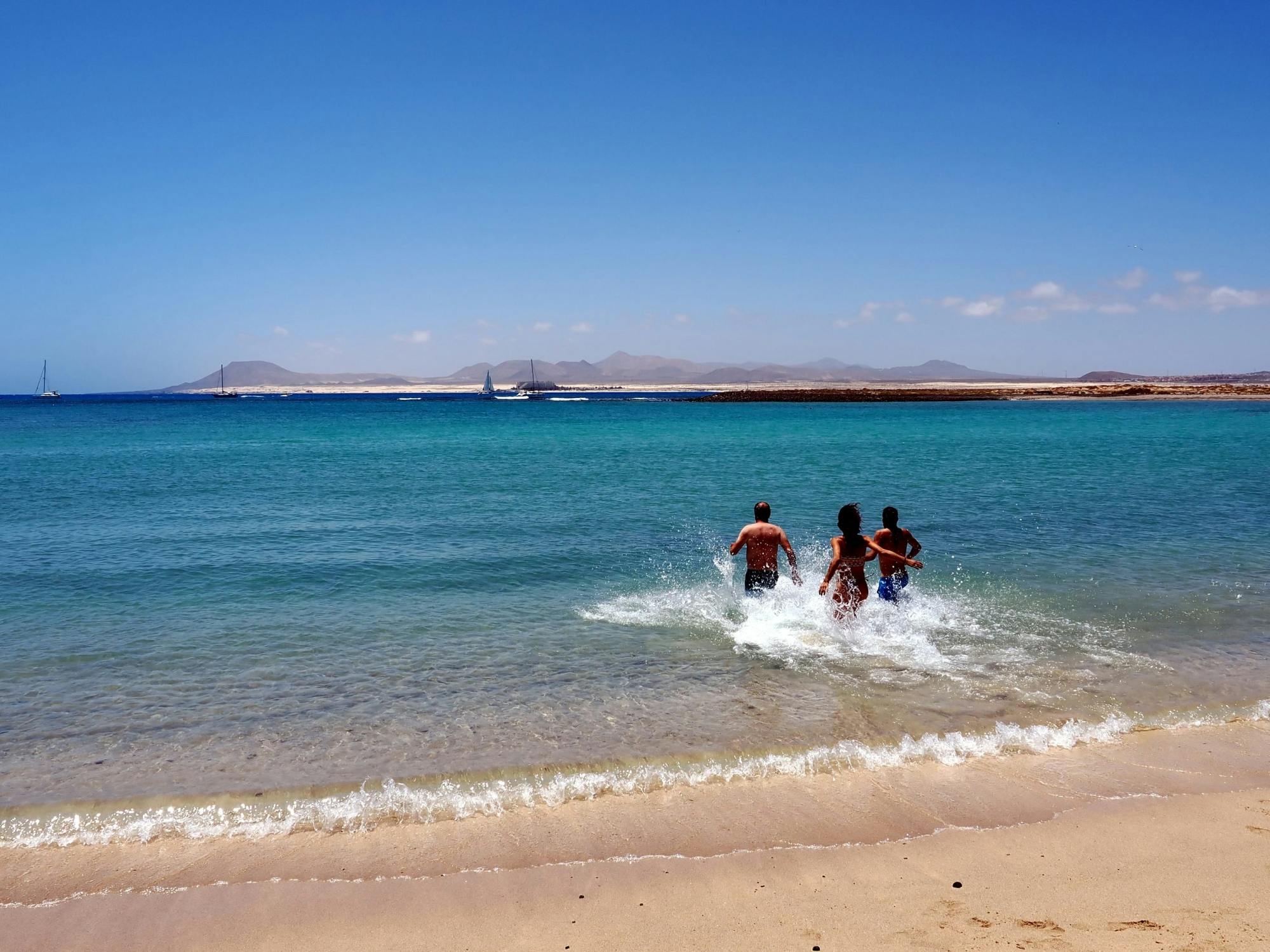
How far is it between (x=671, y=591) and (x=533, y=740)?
535cm

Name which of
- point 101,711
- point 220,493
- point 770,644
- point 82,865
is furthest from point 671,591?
point 220,493

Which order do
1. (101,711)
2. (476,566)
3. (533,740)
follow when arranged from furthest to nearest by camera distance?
(476,566), (101,711), (533,740)

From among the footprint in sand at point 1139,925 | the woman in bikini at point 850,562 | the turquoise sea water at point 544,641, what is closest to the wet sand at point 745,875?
the footprint in sand at point 1139,925

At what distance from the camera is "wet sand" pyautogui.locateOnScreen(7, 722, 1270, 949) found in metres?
4.45

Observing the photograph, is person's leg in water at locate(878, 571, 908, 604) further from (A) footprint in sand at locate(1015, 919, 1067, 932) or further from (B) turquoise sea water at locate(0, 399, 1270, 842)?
(A) footprint in sand at locate(1015, 919, 1067, 932)

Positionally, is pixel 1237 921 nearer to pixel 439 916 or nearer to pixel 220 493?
pixel 439 916

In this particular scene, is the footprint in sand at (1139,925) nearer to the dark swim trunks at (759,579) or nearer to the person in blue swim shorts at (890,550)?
the person in blue swim shorts at (890,550)

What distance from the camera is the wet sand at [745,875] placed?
14.6ft

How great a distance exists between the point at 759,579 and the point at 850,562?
4.66 feet

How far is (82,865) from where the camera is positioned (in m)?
5.31

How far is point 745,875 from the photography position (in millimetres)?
5012

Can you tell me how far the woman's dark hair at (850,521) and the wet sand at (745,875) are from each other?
12.6 feet

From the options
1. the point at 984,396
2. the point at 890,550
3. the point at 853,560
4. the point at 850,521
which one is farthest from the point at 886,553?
the point at 984,396

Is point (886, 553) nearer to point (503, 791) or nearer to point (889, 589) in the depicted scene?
point (889, 589)
